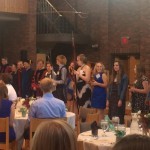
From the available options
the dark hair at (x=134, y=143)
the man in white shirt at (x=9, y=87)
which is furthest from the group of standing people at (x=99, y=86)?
the dark hair at (x=134, y=143)

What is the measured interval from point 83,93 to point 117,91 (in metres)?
0.84

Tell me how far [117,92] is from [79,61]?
1013 mm

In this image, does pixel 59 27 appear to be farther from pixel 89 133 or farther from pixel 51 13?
pixel 89 133

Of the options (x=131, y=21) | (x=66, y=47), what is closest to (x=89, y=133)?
(x=131, y=21)

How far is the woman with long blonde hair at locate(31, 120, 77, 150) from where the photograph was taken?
2229 mm

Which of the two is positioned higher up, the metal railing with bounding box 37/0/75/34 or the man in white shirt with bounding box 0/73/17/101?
the metal railing with bounding box 37/0/75/34

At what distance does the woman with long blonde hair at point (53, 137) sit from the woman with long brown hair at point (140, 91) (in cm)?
564

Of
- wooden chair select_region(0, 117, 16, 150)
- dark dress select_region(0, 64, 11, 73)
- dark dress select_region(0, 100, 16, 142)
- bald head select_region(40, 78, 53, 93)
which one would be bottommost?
wooden chair select_region(0, 117, 16, 150)

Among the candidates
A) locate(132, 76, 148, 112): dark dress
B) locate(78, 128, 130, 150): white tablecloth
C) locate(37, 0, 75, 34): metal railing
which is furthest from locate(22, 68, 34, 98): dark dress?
locate(78, 128, 130, 150): white tablecloth

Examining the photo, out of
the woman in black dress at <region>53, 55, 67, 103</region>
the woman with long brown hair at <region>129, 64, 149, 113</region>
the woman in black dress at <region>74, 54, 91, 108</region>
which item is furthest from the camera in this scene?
the woman in black dress at <region>53, 55, 67, 103</region>

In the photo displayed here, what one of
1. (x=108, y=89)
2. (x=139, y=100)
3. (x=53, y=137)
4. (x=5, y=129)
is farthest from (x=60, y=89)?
(x=53, y=137)

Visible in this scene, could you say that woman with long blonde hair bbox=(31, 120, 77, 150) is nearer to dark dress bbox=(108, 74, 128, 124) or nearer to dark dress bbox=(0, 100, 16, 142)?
dark dress bbox=(0, 100, 16, 142)

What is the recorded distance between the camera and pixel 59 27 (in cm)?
1612

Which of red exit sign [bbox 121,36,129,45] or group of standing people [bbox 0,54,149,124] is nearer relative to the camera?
group of standing people [bbox 0,54,149,124]
